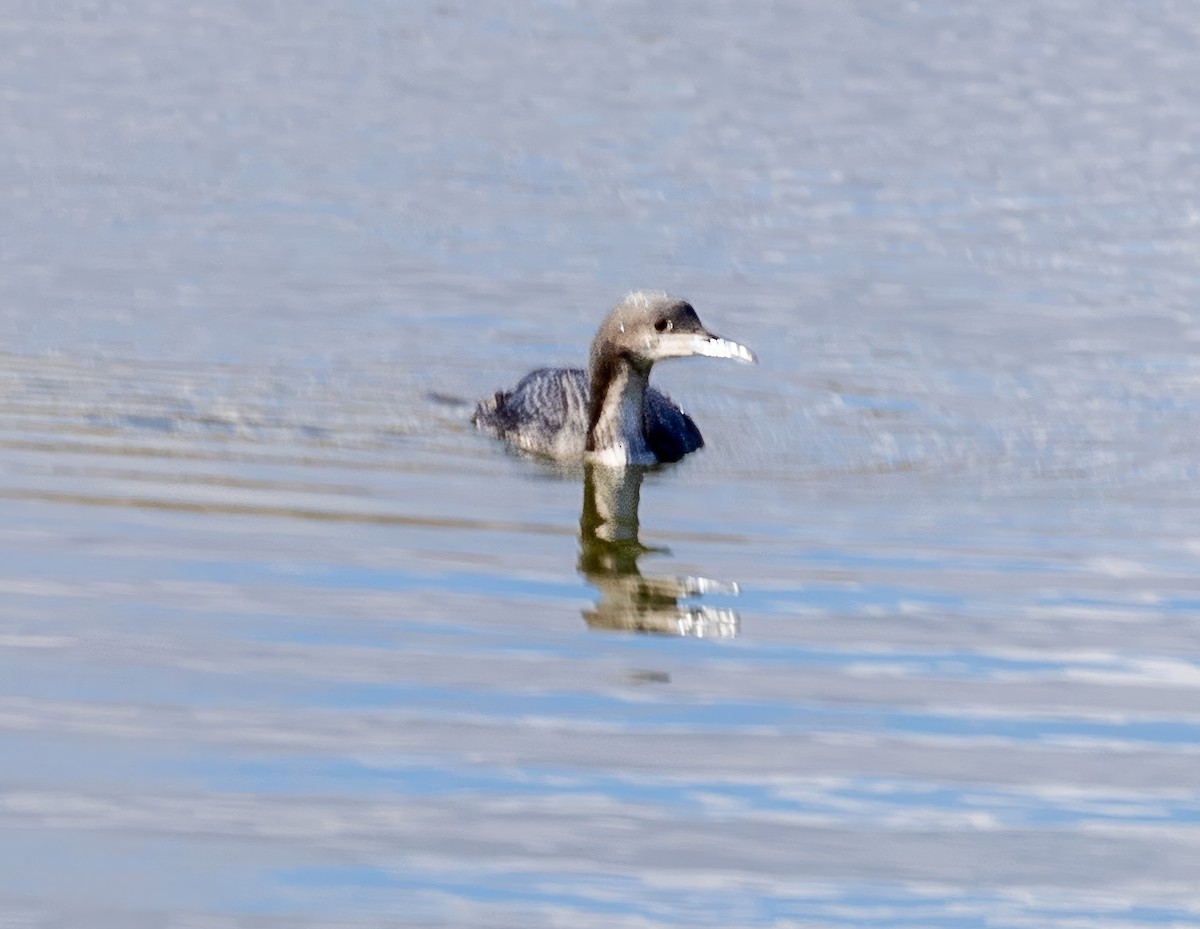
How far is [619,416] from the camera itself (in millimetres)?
15391

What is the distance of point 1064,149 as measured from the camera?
23.4m

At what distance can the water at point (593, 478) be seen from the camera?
8523 mm

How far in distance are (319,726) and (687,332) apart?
6022 mm

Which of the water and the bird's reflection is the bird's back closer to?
the water

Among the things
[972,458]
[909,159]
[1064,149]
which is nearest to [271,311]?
[972,458]

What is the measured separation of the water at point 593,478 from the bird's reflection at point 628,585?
44mm

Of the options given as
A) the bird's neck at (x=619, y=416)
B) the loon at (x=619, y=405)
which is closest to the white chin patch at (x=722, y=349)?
the loon at (x=619, y=405)

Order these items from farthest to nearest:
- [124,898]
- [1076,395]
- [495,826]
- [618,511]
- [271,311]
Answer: [271,311] → [1076,395] → [618,511] → [495,826] → [124,898]

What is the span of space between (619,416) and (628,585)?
10.4 feet

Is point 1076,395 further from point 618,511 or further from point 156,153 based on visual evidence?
point 156,153

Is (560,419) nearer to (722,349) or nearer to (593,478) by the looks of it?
(593,478)

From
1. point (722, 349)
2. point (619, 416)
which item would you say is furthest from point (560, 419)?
point (722, 349)

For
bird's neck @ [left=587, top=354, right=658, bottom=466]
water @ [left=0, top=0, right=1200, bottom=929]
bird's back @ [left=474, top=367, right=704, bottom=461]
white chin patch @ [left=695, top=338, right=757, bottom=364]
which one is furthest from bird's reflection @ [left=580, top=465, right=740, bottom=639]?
white chin patch @ [left=695, top=338, right=757, bottom=364]

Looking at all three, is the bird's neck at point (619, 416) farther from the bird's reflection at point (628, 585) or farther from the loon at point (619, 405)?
the bird's reflection at point (628, 585)
